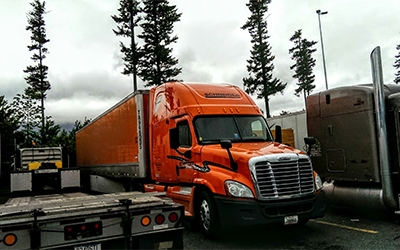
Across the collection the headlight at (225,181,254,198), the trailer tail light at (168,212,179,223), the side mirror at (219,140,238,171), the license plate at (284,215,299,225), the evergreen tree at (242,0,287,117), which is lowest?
the license plate at (284,215,299,225)

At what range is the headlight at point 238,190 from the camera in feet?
22.9

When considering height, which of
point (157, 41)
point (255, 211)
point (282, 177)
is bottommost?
point (255, 211)

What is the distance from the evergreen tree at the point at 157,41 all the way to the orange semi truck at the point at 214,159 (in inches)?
886

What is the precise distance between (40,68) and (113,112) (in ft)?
101

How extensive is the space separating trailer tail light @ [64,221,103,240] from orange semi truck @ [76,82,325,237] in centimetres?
287

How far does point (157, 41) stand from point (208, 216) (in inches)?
1167

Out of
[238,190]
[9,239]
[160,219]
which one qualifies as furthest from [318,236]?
[9,239]

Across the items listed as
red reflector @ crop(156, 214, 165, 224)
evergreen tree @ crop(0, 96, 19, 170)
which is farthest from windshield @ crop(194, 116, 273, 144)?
evergreen tree @ crop(0, 96, 19, 170)

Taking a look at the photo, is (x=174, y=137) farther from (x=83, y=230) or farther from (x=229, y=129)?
(x=83, y=230)

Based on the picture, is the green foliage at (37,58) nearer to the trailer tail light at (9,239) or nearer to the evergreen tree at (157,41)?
the evergreen tree at (157,41)

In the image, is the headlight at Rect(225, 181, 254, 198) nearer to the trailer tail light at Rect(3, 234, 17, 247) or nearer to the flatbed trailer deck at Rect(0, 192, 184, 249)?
the flatbed trailer deck at Rect(0, 192, 184, 249)

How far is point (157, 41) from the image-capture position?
35.2 metres

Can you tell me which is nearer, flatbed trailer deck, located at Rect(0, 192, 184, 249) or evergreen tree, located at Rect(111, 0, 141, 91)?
flatbed trailer deck, located at Rect(0, 192, 184, 249)

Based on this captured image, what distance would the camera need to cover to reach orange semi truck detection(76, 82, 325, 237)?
23.0 ft
